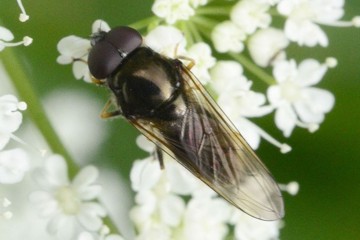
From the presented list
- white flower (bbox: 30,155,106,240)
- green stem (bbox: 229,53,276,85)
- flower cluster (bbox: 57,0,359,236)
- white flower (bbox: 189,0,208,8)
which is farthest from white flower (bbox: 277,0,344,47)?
white flower (bbox: 30,155,106,240)

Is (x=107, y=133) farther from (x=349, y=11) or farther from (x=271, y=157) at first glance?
(x=349, y=11)

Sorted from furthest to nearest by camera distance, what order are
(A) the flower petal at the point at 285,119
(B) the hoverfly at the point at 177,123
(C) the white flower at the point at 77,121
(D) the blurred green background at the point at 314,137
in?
(C) the white flower at the point at 77,121 < (D) the blurred green background at the point at 314,137 < (A) the flower petal at the point at 285,119 < (B) the hoverfly at the point at 177,123

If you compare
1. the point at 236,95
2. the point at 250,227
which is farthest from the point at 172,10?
the point at 250,227

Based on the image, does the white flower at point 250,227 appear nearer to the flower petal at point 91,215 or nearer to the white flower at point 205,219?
the white flower at point 205,219

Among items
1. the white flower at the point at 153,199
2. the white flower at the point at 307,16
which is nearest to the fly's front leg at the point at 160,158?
the white flower at the point at 153,199

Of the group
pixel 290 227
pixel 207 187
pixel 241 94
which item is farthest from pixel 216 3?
pixel 290 227

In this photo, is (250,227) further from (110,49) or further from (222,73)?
(110,49)
